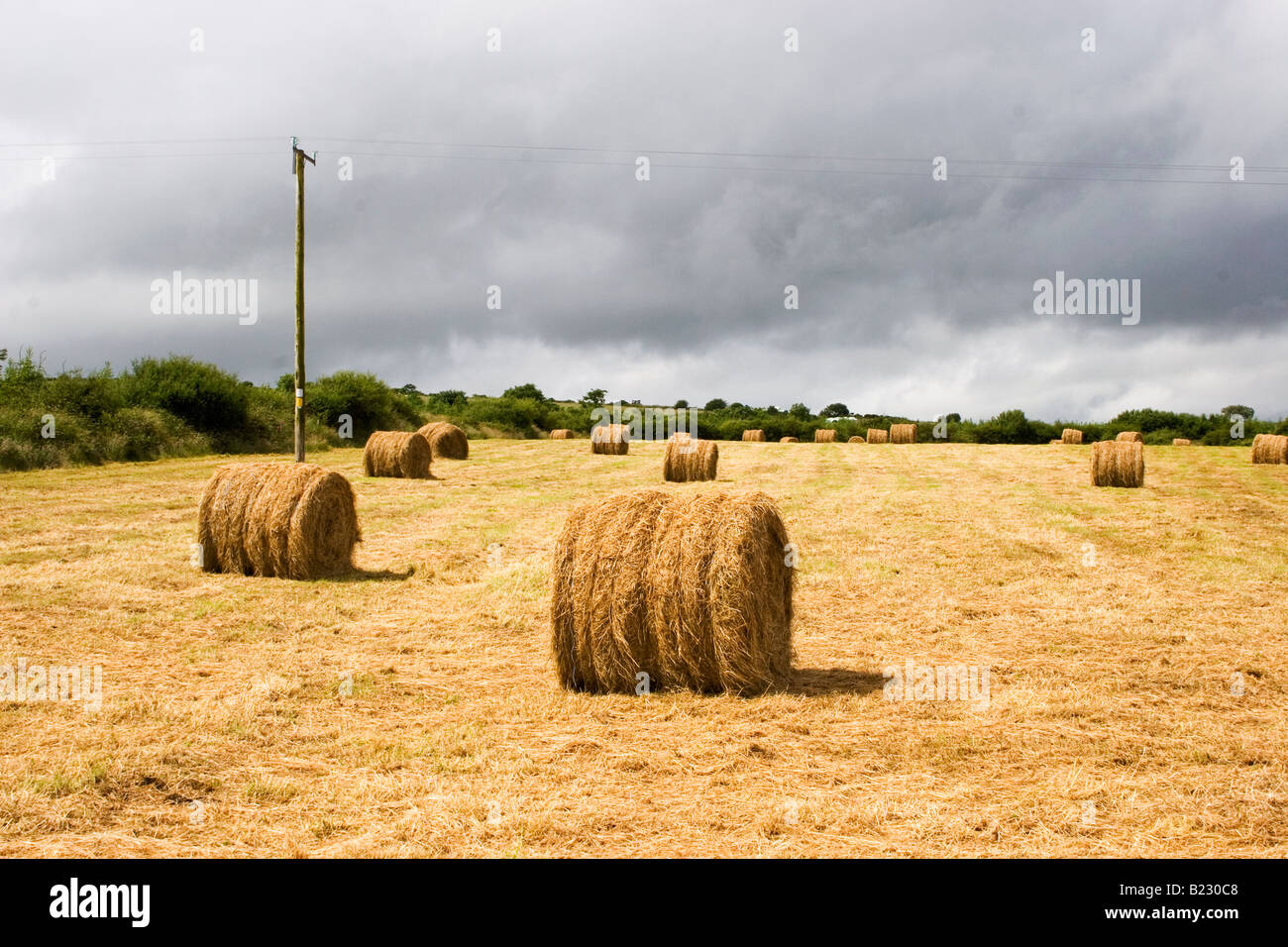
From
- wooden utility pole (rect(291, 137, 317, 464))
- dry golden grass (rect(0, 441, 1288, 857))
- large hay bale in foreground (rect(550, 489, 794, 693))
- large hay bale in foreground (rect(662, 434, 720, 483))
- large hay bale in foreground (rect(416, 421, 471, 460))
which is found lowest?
dry golden grass (rect(0, 441, 1288, 857))

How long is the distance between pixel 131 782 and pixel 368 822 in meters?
1.60

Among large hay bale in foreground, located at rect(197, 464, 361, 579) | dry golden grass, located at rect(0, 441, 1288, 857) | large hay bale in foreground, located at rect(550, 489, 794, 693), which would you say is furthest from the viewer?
large hay bale in foreground, located at rect(197, 464, 361, 579)

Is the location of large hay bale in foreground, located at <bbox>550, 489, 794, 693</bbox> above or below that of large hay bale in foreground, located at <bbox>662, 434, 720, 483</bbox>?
below

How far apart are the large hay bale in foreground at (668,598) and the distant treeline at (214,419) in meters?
23.4

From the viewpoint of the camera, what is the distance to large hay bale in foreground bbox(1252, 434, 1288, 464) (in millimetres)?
32875

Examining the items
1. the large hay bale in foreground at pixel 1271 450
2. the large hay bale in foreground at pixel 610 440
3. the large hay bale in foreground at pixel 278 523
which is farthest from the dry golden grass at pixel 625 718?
the large hay bale in foreground at pixel 610 440

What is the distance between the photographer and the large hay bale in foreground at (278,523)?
39.6ft

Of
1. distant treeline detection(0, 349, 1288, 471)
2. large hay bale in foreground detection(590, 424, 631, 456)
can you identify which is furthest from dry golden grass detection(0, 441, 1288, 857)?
large hay bale in foreground detection(590, 424, 631, 456)

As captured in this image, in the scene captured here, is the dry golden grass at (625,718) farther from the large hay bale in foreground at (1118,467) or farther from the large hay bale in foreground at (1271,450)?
the large hay bale in foreground at (1271,450)

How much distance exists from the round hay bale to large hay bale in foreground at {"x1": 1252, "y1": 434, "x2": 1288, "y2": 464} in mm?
27867

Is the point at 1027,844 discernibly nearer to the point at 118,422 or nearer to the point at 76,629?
the point at 76,629

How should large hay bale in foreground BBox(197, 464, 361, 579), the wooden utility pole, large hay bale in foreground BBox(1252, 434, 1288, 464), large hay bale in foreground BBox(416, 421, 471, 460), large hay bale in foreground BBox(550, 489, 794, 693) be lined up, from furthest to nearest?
large hay bale in foreground BBox(416, 421, 471, 460) → large hay bale in foreground BBox(1252, 434, 1288, 464) → the wooden utility pole → large hay bale in foreground BBox(197, 464, 361, 579) → large hay bale in foreground BBox(550, 489, 794, 693)

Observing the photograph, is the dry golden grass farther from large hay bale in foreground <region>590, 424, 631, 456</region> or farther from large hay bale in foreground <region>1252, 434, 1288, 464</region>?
large hay bale in foreground <region>590, 424, 631, 456</region>

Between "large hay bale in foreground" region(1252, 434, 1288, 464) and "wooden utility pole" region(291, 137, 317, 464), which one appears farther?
"large hay bale in foreground" region(1252, 434, 1288, 464)
